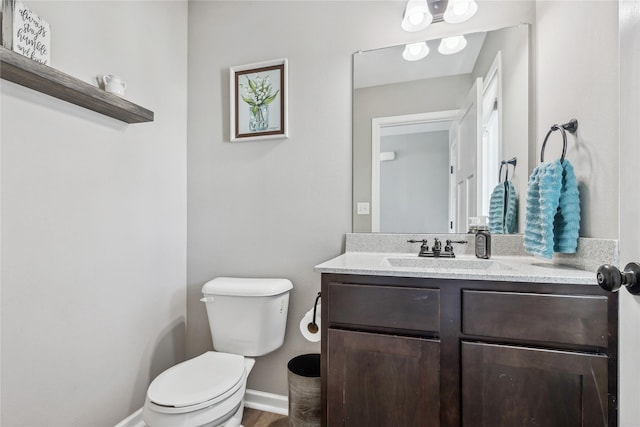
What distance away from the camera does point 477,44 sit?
1529 mm

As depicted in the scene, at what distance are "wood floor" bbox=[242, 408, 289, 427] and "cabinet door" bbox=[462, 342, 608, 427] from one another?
1060mm

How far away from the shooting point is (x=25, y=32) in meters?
1.09

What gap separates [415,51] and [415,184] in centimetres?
70

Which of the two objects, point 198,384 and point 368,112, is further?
A: point 368,112

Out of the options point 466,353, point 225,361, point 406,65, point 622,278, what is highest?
point 406,65

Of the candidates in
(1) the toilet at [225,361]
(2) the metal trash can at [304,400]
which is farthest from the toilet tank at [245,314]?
(2) the metal trash can at [304,400]

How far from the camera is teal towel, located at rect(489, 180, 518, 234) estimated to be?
148cm

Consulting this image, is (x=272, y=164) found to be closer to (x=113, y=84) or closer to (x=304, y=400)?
(x=113, y=84)

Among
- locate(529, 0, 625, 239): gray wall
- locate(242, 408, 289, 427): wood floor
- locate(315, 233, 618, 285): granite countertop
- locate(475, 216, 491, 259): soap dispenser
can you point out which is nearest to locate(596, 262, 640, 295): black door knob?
locate(315, 233, 618, 285): granite countertop

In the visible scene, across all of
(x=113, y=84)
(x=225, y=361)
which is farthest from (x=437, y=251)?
(x=113, y=84)

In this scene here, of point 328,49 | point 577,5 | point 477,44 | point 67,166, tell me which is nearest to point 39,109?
point 67,166

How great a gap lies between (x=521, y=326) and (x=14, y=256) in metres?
1.77

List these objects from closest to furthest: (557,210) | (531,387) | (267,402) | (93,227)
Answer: (531,387), (557,210), (93,227), (267,402)

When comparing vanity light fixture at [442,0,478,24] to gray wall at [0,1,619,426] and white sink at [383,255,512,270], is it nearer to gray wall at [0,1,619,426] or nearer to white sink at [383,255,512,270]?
gray wall at [0,1,619,426]
